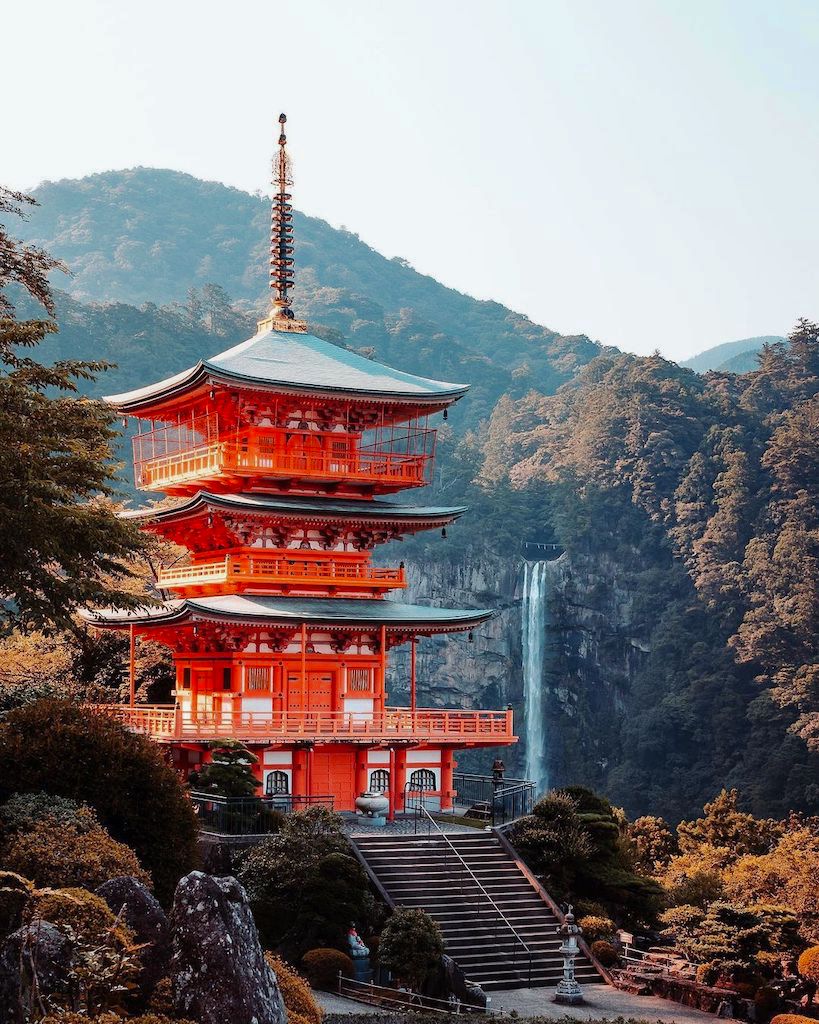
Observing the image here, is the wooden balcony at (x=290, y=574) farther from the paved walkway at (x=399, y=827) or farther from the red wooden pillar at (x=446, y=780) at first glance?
the paved walkway at (x=399, y=827)

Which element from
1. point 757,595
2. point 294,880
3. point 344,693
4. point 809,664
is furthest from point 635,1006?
point 757,595

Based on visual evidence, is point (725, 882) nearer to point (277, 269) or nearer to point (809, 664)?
point (277, 269)

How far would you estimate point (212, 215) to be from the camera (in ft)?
635

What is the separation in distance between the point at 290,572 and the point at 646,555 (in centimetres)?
5559

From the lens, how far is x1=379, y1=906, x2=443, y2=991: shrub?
21844 millimetres

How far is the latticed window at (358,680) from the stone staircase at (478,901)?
5542 mm

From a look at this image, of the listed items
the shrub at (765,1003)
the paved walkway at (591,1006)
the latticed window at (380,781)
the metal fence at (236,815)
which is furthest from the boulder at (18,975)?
the latticed window at (380,781)

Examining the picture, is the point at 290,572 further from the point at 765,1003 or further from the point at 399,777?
the point at 765,1003

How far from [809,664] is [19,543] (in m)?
55.5

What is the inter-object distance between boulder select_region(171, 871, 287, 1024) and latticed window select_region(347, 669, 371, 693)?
20.4m

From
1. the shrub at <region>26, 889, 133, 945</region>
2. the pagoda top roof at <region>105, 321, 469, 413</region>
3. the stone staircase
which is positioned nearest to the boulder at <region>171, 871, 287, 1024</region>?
the shrub at <region>26, 889, 133, 945</region>

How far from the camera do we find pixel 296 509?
103 feet

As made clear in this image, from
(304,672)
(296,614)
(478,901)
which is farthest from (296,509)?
(478,901)

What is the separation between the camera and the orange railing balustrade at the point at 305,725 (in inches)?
1159
